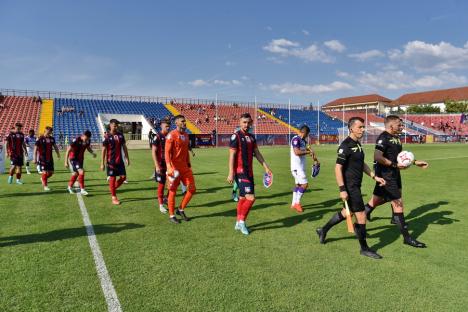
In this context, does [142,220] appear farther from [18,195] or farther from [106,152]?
[18,195]

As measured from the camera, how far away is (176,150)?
22.7 feet

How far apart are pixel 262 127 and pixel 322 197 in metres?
44.3

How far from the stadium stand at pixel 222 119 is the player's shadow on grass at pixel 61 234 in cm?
4111

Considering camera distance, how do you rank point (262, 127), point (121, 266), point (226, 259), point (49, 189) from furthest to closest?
1. point (262, 127)
2. point (49, 189)
3. point (226, 259)
4. point (121, 266)

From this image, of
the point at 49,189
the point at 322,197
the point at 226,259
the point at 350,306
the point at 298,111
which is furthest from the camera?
the point at 298,111

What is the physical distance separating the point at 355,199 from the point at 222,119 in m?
48.7

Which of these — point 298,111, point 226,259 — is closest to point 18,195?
point 226,259

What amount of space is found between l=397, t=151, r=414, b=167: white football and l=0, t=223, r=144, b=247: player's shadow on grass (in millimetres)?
4944

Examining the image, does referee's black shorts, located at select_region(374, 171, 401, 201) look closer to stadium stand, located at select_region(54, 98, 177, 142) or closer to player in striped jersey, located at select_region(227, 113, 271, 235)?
player in striped jersey, located at select_region(227, 113, 271, 235)

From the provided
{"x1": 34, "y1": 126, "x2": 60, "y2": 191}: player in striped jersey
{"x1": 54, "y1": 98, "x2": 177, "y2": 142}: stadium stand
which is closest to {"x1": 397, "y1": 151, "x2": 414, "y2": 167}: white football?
{"x1": 34, "y1": 126, "x2": 60, "y2": 191}: player in striped jersey

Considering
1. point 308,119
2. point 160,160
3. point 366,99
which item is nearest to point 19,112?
point 160,160

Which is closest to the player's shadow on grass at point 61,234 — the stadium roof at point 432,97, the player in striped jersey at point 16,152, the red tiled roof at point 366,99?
the player in striped jersey at point 16,152

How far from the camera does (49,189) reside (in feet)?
35.4

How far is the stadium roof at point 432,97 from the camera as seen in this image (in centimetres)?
11812
